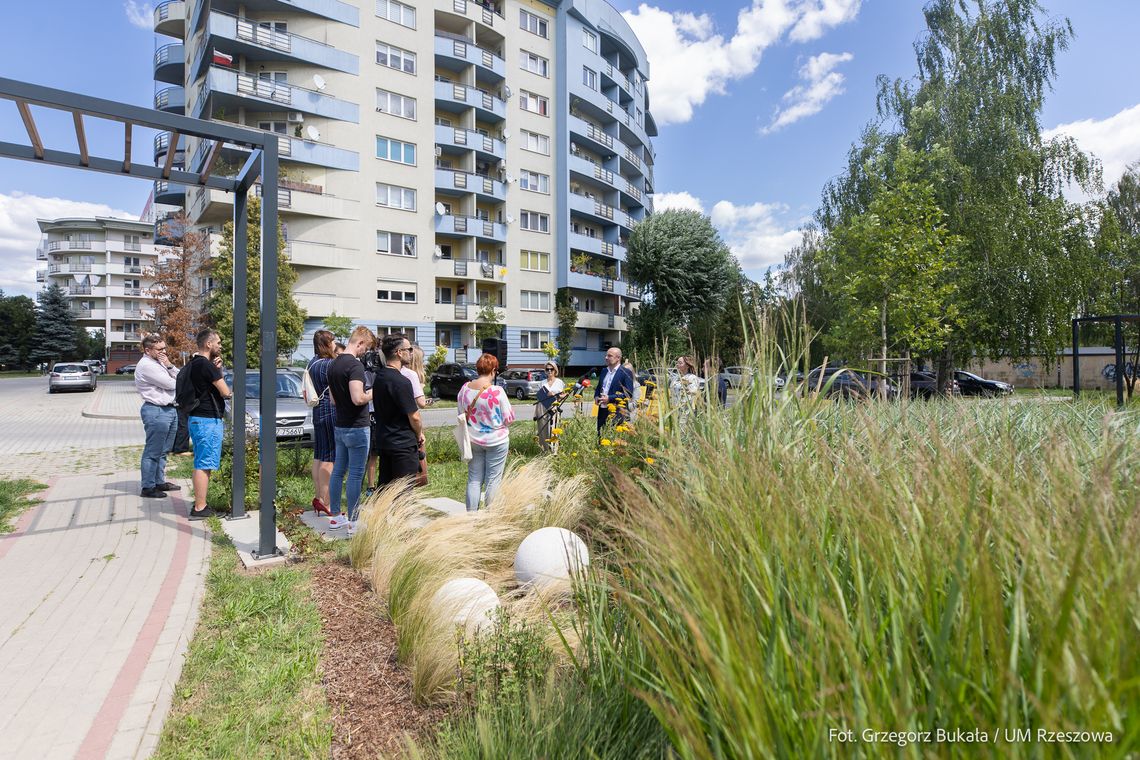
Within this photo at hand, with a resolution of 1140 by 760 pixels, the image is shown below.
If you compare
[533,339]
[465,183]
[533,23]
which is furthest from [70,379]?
[533,23]

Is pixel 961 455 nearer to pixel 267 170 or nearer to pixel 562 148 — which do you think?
pixel 267 170

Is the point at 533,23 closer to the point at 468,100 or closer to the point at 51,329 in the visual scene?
the point at 468,100

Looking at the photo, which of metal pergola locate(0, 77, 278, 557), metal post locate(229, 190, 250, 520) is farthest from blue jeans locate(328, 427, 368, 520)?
metal post locate(229, 190, 250, 520)

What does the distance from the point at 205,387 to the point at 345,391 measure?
71.8 inches

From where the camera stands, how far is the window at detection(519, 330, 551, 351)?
43919 millimetres

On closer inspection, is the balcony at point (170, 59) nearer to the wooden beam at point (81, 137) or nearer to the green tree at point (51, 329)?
the wooden beam at point (81, 137)

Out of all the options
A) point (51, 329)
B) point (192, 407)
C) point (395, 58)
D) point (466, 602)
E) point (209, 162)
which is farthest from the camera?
point (51, 329)

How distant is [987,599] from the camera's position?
122 cm

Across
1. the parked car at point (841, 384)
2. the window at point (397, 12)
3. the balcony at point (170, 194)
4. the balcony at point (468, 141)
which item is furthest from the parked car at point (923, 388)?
the balcony at point (170, 194)

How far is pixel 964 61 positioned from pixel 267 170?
2672 cm

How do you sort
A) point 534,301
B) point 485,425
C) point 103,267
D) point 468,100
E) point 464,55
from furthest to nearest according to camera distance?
point 103,267
point 534,301
point 468,100
point 464,55
point 485,425

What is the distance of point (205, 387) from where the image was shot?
6.51 m

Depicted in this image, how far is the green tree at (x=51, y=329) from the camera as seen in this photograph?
74.6 meters

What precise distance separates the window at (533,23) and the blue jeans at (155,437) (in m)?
43.9
